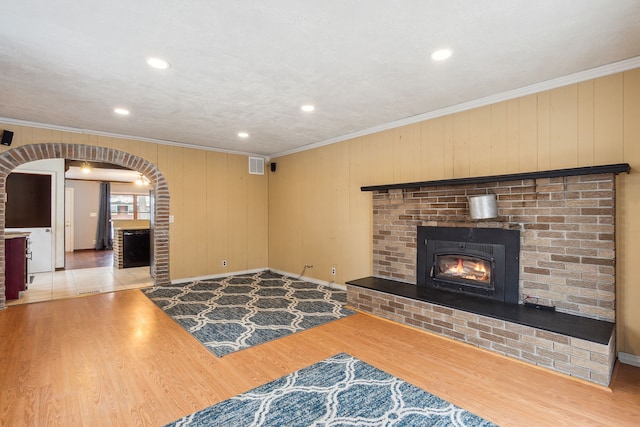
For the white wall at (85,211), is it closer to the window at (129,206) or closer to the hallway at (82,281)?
the window at (129,206)

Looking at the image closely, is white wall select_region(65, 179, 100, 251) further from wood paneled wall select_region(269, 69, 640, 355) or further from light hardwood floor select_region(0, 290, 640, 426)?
light hardwood floor select_region(0, 290, 640, 426)

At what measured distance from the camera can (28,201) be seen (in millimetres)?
6594

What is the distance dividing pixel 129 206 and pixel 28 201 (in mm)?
4851

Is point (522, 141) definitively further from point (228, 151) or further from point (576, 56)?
point (228, 151)

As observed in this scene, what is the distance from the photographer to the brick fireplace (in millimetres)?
2506

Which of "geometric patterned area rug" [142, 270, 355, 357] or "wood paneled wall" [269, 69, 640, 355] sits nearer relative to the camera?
"wood paneled wall" [269, 69, 640, 355]

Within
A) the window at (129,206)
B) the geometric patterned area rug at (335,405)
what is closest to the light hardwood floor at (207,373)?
the geometric patterned area rug at (335,405)

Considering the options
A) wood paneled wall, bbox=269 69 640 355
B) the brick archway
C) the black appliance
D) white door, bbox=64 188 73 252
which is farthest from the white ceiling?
white door, bbox=64 188 73 252

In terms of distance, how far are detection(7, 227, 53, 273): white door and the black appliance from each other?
1468 millimetres

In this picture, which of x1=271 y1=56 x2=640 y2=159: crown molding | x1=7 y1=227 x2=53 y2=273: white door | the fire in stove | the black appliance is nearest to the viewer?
x1=271 y1=56 x2=640 y2=159: crown molding

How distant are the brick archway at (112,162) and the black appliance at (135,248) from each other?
2.06 meters

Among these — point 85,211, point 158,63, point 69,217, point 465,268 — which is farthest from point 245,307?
point 85,211

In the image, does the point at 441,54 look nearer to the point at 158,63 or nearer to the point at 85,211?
the point at 158,63

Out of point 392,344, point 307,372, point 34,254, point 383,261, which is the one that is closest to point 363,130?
point 383,261
